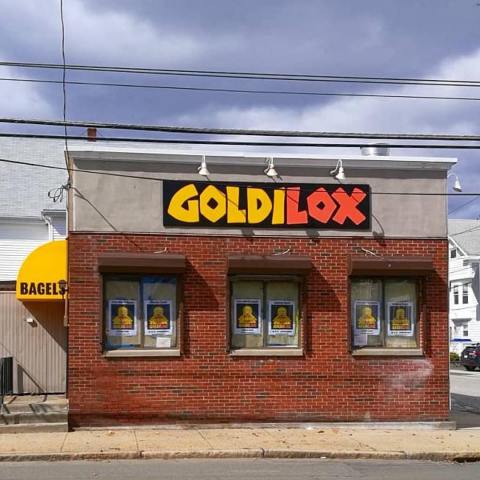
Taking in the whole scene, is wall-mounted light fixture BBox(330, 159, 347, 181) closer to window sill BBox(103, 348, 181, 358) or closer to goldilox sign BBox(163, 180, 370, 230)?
goldilox sign BBox(163, 180, 370, 230)

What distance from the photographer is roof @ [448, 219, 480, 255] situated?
5928 centimetres

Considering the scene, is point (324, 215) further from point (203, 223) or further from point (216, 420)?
point (216, 420)

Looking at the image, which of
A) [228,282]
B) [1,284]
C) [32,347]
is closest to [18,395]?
[32,347]

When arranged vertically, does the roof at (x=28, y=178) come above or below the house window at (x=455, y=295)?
above

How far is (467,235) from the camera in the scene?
6125 centimetres

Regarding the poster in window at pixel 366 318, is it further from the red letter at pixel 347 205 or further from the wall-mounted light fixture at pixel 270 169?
the wall-mounted light fixture at pixel 270 169

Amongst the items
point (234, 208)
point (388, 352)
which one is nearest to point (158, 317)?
point (234, 208)

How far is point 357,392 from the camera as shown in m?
15.1

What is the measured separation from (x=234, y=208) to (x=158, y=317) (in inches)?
99.7

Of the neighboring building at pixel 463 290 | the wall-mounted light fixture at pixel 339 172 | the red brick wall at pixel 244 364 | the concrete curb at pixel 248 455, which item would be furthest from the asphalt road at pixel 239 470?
the neighboring building at pixel 463 290

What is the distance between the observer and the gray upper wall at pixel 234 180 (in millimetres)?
14531

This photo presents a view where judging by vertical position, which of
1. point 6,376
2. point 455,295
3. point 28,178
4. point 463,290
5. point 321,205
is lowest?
point 6,376

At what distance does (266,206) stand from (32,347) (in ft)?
18.9

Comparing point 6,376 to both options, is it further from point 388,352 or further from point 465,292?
point 465,292
